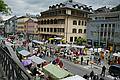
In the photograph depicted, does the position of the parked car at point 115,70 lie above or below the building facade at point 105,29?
below

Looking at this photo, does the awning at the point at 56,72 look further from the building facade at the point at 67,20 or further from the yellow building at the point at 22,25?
the yellow building at the point at 22,25

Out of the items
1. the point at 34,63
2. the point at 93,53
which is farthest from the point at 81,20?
the point at 34,63

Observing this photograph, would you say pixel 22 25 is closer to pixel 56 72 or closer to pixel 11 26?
pixel 11 26

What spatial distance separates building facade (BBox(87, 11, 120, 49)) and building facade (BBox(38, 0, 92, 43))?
920 cm

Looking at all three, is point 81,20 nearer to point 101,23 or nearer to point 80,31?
point 80,31

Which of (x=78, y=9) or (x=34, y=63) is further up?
(x=78, y=9)

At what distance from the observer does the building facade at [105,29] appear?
151ft

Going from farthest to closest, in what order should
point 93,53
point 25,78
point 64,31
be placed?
point 64,31, point 93,53, point 25,78

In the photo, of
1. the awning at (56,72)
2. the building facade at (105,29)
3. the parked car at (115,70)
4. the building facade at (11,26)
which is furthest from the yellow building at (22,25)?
the awning at (56,72)

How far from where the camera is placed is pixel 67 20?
204ft

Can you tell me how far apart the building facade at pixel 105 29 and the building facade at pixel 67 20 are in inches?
362

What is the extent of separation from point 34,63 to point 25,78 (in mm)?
24621

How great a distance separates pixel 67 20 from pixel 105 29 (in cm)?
1584

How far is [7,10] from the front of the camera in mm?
18953
